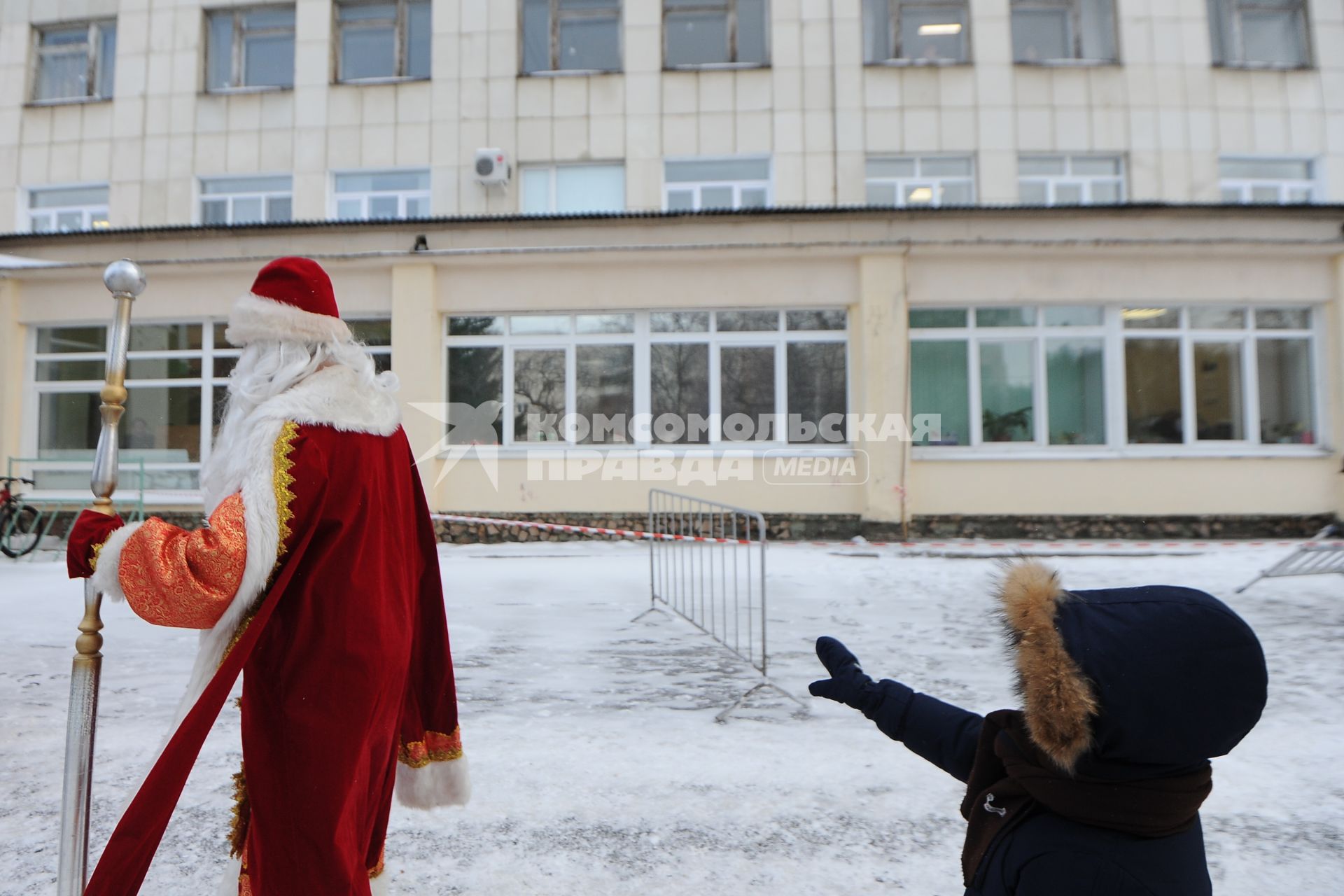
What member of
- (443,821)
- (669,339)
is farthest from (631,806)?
(669,339)

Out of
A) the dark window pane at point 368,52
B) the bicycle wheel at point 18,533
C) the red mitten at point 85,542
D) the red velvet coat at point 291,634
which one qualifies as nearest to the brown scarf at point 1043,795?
the red velvet coat at point 291,634

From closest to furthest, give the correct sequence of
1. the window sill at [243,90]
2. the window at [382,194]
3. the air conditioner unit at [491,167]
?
1. the air conditioner unit at [491,167]
2. the window at [382,194]
3. the window sill at [243,90]

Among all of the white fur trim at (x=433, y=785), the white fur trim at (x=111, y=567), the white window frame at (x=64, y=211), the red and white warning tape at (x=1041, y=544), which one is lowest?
the white fur trim at (x=433, y=785)

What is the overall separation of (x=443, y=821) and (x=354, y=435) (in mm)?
1704

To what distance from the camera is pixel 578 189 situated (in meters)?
12.9

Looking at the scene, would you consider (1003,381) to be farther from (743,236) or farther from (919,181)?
(743,236)

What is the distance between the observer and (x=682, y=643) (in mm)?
5648

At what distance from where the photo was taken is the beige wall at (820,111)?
494 inches

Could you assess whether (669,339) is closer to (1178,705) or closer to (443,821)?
(443,821)

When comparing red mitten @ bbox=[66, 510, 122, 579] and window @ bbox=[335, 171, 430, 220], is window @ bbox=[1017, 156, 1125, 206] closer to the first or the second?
window @ bbox=[335, 171, 430, 220]

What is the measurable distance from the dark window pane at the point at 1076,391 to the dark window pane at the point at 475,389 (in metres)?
8.02

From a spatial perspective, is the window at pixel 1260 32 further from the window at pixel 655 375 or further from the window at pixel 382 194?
the window at pixel 382 194

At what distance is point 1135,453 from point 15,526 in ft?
47.9

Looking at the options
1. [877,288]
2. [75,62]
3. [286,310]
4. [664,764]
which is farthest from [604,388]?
[75,62]
